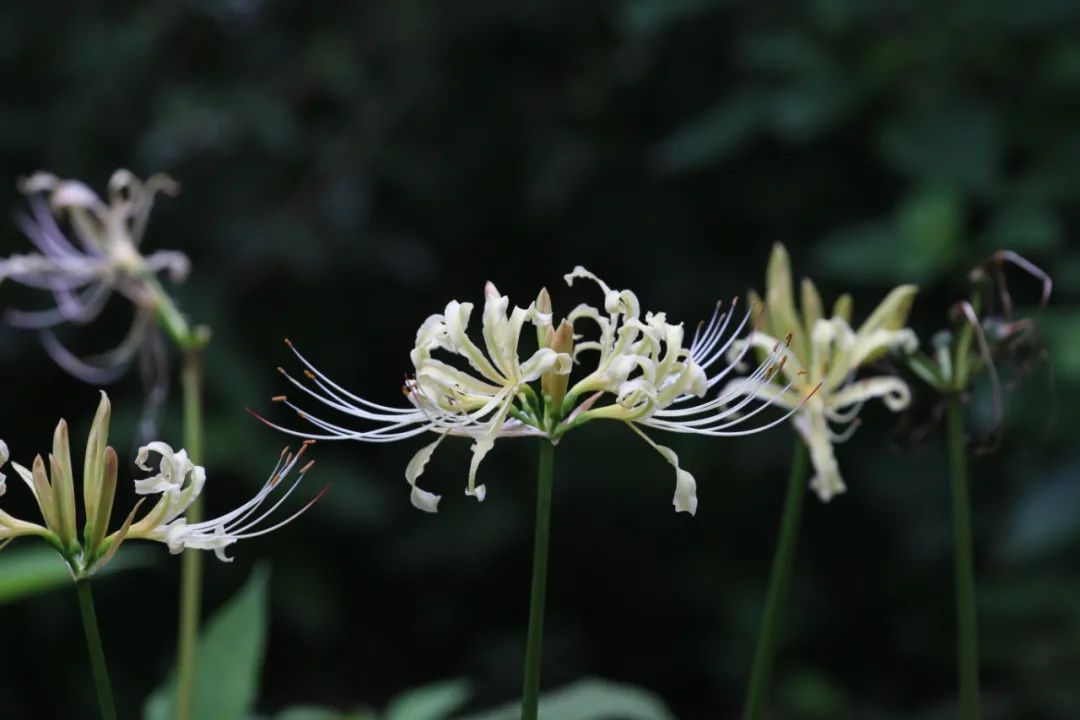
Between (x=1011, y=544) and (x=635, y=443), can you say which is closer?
(x=1011, y=544)

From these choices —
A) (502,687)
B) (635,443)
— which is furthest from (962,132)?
(502,687)

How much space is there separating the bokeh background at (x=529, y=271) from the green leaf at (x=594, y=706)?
63.8 inches

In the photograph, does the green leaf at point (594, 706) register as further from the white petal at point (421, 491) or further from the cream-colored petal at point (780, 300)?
the white petal at point (421, 491)

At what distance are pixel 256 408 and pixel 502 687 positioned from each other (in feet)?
3.57

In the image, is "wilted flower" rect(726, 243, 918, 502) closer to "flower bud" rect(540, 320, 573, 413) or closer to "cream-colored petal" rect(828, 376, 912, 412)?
"cream-colored petal" rect(828, 376, 912, 412)

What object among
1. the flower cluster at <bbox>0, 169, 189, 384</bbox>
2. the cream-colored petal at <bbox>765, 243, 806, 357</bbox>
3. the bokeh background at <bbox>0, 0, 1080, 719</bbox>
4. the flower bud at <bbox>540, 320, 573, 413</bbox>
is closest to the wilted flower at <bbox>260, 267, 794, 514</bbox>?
the flower bud at <bbox>540, 320, 573, 413</bbox>

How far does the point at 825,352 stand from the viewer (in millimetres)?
1067

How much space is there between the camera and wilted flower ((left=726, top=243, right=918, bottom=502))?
104 centimetres

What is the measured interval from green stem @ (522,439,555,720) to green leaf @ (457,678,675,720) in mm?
538

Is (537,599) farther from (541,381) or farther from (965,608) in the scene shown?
(965,608)

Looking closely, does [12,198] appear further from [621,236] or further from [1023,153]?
[1023,153]

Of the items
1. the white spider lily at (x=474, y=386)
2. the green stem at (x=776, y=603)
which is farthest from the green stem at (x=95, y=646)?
the green stem at (x=776, y=603)

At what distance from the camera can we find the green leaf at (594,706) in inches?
49.1

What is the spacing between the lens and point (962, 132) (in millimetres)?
2699
